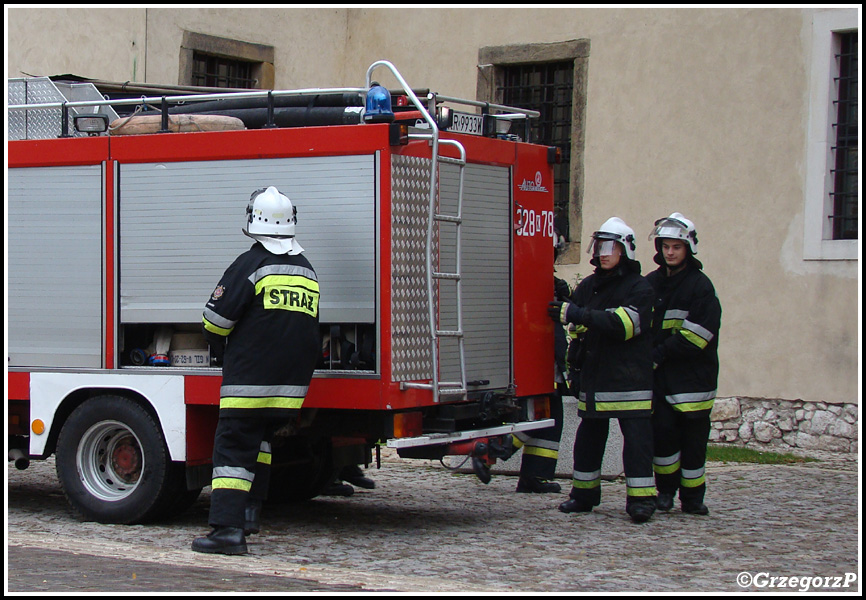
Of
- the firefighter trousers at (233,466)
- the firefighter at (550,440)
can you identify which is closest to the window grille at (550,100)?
the firefighter at (550,440)

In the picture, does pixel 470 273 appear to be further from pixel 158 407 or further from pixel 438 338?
pixel 158 407

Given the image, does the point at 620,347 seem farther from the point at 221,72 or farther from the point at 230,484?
the point at 221,72

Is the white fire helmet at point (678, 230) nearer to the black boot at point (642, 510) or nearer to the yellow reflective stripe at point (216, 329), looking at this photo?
the black boot at point (642, 510)

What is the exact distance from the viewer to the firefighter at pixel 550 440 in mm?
8742

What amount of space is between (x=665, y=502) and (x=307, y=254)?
117 inches

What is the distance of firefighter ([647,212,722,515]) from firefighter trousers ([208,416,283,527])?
2.82 metres

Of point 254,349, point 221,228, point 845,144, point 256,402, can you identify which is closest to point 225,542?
point 256,402

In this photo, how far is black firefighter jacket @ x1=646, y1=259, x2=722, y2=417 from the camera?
27.1 ft

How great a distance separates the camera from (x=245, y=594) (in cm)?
550

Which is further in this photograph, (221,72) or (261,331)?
(221,72)

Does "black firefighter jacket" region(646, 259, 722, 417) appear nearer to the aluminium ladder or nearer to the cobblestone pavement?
the cobblestone pavement

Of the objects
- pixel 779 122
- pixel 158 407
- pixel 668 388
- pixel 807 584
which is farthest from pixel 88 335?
pixel 779 122

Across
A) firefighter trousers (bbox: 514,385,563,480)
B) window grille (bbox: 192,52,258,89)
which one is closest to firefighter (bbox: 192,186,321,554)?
firefighter trousers (bbox: 514,385,563,480)

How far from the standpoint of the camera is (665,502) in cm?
846
